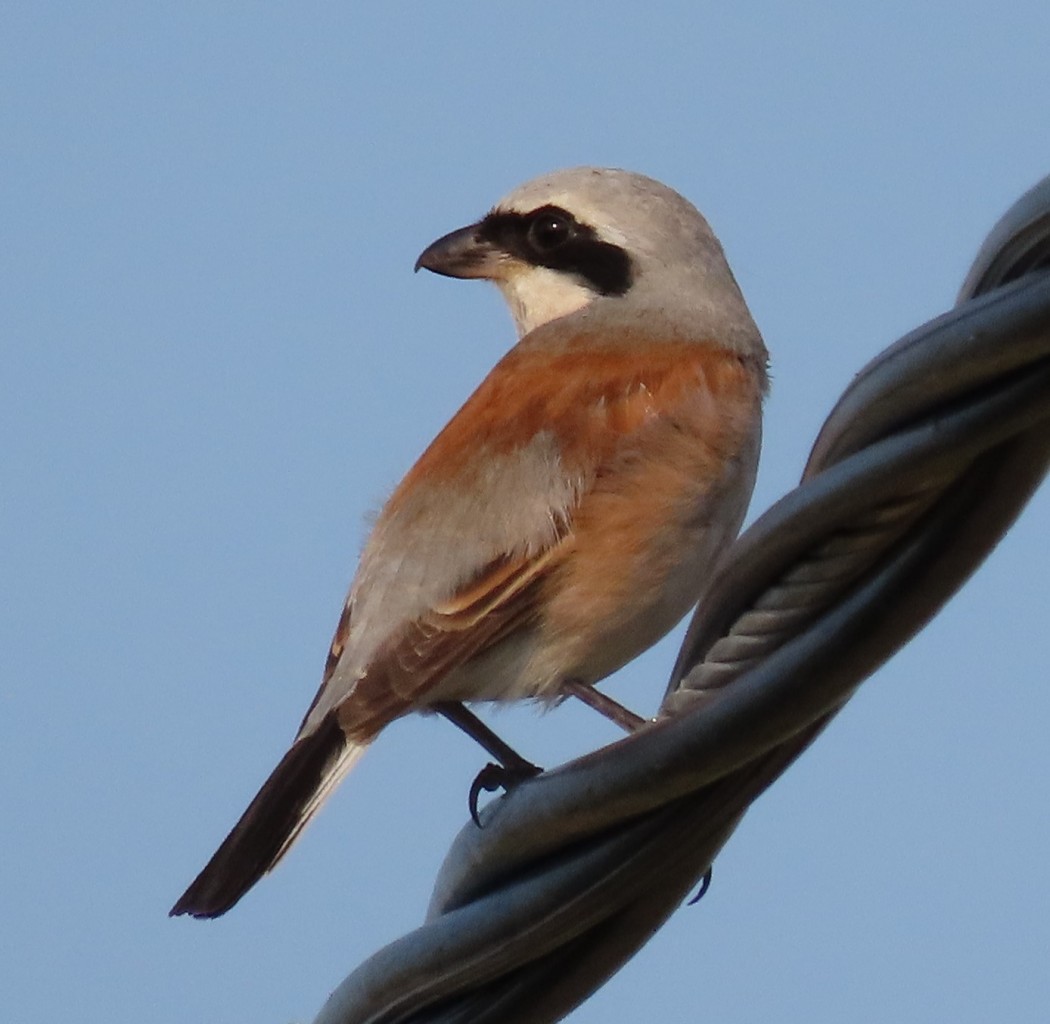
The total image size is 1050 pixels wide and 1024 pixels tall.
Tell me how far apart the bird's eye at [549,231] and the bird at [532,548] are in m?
0.73

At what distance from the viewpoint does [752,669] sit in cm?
203

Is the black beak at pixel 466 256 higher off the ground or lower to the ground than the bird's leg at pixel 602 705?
higher

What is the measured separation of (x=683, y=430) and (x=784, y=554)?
2.65m

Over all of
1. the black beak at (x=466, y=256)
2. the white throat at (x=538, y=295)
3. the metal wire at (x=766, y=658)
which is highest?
the black beak at (x=466, y=256)

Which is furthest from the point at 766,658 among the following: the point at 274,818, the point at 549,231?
the point at 549,231

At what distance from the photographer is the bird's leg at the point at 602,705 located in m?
4.62

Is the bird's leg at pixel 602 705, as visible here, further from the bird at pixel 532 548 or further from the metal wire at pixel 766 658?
the metal wire at pixel 766 658

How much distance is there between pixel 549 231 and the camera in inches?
234

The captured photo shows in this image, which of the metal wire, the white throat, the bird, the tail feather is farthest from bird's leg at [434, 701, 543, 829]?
the metal wire

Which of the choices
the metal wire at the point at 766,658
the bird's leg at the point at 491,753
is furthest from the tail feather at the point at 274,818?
the metal wire at the point at 766,658

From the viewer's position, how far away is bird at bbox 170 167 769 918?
162 inches

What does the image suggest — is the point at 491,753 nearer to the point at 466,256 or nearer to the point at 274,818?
the point at 274,818

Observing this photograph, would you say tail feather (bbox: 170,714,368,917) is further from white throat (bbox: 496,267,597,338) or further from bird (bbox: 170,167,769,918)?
white throat (bbox: 496,267,597,338)

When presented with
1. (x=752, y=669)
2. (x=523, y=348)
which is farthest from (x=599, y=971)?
(x=523, y=348)
